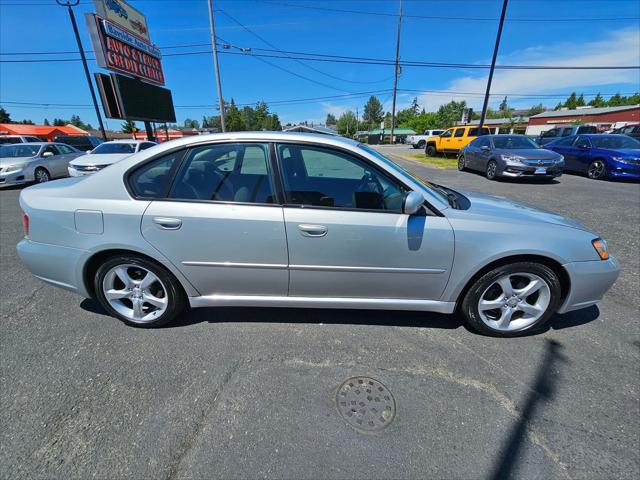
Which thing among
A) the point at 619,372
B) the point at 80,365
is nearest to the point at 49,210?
the point at 80,365

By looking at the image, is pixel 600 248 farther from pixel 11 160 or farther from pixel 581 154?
pixel 11 160

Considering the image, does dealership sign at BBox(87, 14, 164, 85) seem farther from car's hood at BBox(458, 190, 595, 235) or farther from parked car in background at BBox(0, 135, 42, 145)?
car's hood at BBox(458, 190, 595, 235)

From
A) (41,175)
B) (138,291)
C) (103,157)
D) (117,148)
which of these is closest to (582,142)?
(138,291)

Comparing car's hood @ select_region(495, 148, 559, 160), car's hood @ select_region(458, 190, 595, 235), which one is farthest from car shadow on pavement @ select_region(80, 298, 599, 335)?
car's hood @ select_region(495, 148, 559, 160)

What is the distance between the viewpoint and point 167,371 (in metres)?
2.06

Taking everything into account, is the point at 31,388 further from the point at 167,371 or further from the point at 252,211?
the point at 252,211

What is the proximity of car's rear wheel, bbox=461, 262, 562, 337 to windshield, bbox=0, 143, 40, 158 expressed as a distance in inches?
515

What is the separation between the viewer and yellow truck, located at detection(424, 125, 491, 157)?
15.3 metres

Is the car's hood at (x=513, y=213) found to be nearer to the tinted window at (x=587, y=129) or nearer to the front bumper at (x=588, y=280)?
the front bumper at (x=588, y=280)

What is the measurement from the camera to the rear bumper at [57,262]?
231 cm

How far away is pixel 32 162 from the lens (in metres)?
9.06

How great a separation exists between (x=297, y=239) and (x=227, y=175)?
0.77 metres

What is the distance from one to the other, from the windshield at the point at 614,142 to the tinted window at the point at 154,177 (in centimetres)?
1267

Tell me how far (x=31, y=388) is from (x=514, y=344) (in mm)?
3513
